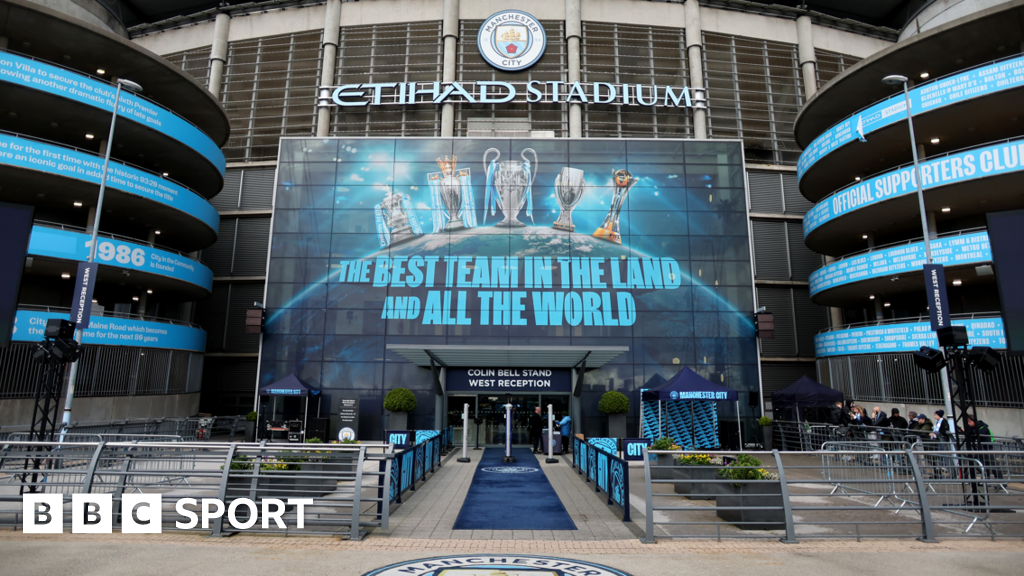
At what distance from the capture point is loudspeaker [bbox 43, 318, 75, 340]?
45.1 ft

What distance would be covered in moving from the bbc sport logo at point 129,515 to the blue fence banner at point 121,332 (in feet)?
59.0

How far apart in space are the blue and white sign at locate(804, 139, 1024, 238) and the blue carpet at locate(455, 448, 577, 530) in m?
20.5

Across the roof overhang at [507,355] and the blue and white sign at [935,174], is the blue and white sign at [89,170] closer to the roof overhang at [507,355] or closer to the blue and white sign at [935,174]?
the roof overhang at [507,355]

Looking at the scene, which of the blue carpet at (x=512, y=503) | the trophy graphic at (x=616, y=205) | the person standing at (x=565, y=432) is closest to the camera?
the blue carpet at (x=512, y=503)

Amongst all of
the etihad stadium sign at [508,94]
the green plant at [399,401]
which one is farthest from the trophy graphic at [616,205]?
the green plant at [399,401]

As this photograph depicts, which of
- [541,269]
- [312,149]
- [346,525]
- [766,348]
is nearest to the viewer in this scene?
[346,525]

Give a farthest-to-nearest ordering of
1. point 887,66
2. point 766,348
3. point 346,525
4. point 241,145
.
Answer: point 241,145
point 766,348
point 887,66
point 346,525

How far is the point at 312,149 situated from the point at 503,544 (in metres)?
28.0

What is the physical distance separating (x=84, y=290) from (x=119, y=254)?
7648mm

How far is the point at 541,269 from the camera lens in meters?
30.1

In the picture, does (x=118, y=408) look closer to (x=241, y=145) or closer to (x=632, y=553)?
(x=241, y=145)

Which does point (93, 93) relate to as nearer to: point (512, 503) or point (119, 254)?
point (119, 254)

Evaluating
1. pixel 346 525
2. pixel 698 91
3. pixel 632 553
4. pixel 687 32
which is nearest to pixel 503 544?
pixel 632 553

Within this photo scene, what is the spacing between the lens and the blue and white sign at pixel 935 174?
2245 centimetres
